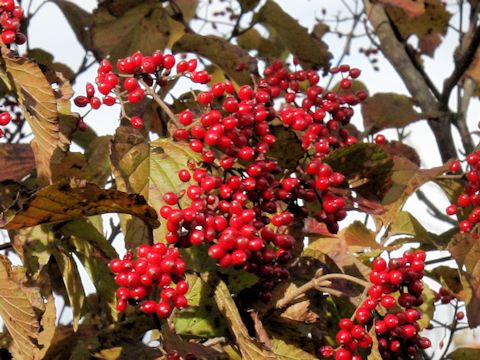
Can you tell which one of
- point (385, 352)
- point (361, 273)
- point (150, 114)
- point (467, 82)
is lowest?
point (385, 352)

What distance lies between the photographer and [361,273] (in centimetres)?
173

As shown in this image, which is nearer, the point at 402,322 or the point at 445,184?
the point at 402,322

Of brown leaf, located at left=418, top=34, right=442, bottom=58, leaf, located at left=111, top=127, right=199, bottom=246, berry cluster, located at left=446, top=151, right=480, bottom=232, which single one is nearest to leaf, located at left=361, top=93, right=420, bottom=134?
berry cluster, located at left=446, top=151, right=480, bottom=232

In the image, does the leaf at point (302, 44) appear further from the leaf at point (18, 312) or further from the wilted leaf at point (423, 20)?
the leaf at point (18, 312)

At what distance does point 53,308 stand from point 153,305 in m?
0.27

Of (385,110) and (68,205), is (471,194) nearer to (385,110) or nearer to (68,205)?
(385,110)

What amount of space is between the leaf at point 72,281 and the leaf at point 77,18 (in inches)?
51.4

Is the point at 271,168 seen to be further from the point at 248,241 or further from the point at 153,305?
the point at 153,305

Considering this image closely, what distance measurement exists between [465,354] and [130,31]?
4.53 feet

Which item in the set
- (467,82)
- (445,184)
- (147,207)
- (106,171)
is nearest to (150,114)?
(106,171)

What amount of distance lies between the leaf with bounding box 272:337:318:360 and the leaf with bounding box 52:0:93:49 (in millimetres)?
1527

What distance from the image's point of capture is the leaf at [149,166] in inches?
58.9

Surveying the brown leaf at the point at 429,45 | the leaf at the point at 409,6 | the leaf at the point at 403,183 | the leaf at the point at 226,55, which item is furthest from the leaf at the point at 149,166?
the brown leaf at the point at 429,45

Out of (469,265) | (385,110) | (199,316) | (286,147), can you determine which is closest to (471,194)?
(469,265)
